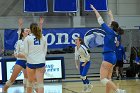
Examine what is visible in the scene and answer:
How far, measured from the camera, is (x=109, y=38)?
8883mm

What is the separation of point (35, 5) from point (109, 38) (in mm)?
13941

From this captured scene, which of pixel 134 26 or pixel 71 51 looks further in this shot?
pixel 134 26

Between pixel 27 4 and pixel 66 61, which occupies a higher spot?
pixel 27 4

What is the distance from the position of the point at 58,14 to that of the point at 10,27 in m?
3.27

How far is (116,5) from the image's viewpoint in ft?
81.5

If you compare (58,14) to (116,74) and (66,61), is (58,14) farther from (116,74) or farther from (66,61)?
(116,74)

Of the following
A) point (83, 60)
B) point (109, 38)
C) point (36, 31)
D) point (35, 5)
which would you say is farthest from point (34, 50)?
point (35, 5)

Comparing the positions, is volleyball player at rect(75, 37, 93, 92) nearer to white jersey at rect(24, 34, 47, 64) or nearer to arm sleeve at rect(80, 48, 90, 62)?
arm sleeve at rect(80, 48, 90, 62)

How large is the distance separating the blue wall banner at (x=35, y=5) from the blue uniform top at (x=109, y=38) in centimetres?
1381

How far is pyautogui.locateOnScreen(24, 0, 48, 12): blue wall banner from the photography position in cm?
2219

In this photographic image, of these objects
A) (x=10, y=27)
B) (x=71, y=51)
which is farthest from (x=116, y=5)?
(x=10, y=27)

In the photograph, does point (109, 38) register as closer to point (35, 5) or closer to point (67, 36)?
point (67, 36)

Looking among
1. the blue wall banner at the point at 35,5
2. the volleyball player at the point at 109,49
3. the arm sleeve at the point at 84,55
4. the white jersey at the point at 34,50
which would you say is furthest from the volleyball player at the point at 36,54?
the blue wall banner at the point at 35,5

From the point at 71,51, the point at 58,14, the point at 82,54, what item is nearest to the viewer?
the point at 82,54
